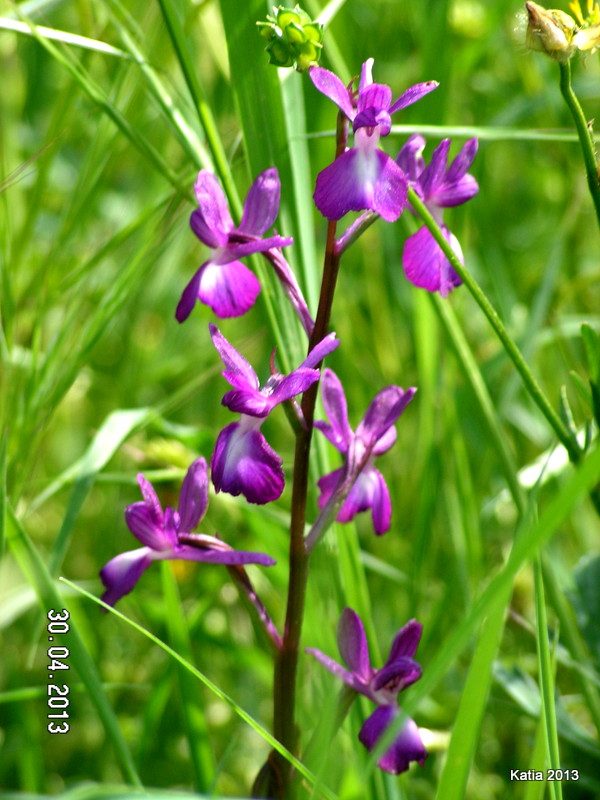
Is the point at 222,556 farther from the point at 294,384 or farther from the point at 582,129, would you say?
the point at 582,129

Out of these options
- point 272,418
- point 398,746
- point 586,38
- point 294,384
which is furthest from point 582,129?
point 272,418

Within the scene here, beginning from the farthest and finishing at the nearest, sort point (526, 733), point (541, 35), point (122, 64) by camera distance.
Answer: point (526, 733) → point (122, 64) → point (541, 35)

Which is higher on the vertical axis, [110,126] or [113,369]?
[110,126]

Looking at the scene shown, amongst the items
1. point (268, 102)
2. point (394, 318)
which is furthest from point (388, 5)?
point (268, 102)

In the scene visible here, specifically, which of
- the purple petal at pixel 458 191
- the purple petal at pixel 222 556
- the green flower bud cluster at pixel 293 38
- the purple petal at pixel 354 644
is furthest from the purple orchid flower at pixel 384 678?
the green flower bud cluster at pixel 293 38

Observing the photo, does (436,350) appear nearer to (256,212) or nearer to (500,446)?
(500,446)

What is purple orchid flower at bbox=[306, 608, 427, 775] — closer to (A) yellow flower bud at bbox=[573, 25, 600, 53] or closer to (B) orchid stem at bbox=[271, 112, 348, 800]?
(B) orchid stem at bbox=[271, 112, 348, 800]

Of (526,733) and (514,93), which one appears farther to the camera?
(514,93)

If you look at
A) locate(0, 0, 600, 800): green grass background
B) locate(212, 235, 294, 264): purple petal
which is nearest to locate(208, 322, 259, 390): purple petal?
locate(212, 235, 294, 264): purple petal
